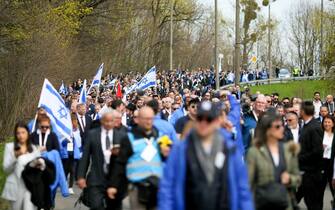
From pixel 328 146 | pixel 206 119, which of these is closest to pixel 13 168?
pixel 206 119

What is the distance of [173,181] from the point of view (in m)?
6.71

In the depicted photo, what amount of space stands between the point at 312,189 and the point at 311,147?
2.35ft

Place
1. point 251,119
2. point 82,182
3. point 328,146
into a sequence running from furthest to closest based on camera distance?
point 251,119 → point 328,146 → point 82,182

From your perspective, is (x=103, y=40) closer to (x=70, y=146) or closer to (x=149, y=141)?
(x=70, y=146)

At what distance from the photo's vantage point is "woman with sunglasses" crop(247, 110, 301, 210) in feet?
25.4

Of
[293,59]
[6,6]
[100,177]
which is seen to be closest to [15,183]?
[100,177]

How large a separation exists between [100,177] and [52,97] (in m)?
3.76

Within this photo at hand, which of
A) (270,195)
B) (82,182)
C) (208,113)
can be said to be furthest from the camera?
(82,182)

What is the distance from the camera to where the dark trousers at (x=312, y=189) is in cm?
1182

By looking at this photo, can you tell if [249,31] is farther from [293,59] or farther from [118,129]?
[118,129]

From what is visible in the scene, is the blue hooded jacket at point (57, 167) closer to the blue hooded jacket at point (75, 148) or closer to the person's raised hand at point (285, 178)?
the blue hooded jacket at point (75, 148)

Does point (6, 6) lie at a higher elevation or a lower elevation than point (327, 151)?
higher

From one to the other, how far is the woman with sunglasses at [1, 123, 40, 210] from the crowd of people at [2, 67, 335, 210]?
12 mm

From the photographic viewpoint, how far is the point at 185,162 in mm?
6637
